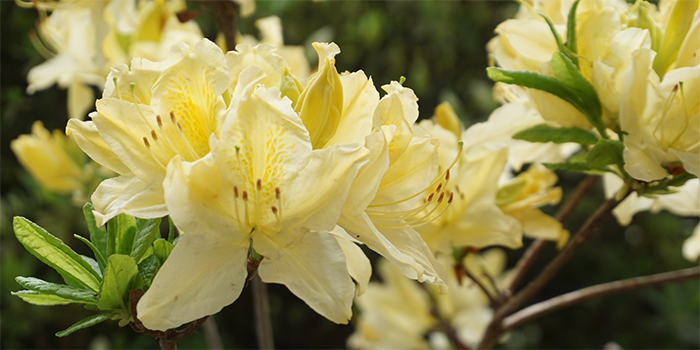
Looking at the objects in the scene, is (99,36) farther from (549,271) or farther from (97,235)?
(549,271)

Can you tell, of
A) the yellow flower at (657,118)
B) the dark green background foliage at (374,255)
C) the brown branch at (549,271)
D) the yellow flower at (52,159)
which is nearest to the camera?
the yellow flower at (657,118)

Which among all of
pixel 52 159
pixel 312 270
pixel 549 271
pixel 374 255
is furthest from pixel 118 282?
pixel 374 255

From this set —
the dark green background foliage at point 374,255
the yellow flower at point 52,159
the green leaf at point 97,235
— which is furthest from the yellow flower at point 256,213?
the dark green background foliage at point 374,255

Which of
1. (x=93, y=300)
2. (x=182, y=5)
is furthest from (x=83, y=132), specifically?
(x=182, y=5)

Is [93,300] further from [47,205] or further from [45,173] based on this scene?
[47,205]

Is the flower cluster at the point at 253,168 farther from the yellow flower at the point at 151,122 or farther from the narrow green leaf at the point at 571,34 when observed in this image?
the narrow green leaf at the point at 571,34

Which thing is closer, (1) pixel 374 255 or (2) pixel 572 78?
(2) pixel 572 78
